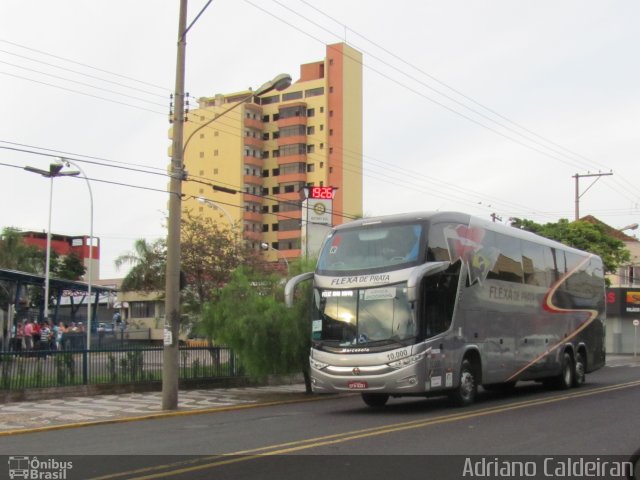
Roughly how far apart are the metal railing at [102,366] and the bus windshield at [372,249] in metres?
7.51

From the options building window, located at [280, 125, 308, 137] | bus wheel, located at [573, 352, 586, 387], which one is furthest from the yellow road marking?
building window, located at [280, 125, 308, 137]

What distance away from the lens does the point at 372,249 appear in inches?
660

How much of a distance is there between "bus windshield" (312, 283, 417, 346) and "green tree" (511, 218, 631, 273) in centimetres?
4056

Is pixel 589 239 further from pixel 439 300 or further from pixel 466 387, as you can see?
pixel 439 300

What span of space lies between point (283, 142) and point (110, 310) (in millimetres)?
31522

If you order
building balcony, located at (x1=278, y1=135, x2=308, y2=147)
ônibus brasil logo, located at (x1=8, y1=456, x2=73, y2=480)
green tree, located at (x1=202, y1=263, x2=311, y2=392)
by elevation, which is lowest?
ônibus brasil logo, located at (x1=8, y1=456, x2=73, y2=480)

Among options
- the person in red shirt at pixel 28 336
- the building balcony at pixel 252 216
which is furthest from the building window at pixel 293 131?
the person in red shirt at pixel 28 336

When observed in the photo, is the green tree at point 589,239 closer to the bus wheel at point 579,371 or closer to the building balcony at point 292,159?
the bus wheel at point 579,371

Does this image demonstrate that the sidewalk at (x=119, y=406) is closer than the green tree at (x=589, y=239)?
Yes

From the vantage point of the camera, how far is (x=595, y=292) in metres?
25.7

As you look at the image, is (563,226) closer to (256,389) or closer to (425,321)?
(256,389)

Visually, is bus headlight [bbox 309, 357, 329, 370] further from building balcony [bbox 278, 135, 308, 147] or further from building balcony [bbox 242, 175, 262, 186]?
building balcony [bbox 242, 175, 262, 186]

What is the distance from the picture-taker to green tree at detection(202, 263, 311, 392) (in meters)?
20.9

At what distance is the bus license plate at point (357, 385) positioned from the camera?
15841mm
